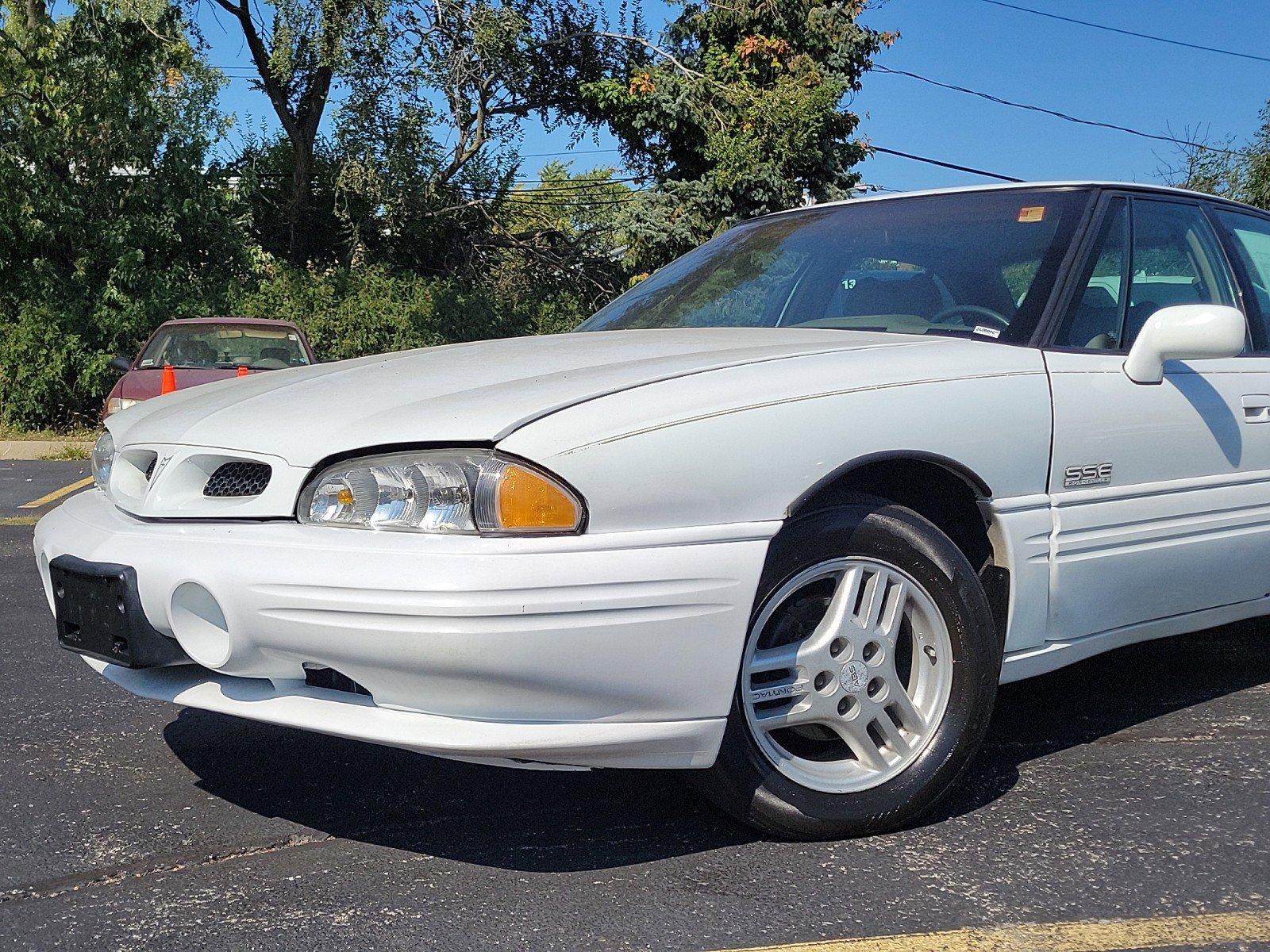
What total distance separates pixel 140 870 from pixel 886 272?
238cm

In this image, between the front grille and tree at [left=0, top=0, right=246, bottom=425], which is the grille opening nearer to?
the front grille

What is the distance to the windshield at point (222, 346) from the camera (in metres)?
11.6

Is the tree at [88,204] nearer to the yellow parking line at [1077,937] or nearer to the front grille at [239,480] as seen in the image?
the front grille at [239,480]

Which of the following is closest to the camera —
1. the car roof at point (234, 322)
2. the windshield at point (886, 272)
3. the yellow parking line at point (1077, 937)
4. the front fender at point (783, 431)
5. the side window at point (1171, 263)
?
the yellow parking line at point (1077, 937)

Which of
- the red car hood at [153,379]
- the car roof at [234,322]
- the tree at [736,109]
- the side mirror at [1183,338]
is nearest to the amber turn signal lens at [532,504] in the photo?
the side mirror at [1183,338]

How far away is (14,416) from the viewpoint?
15.4 m

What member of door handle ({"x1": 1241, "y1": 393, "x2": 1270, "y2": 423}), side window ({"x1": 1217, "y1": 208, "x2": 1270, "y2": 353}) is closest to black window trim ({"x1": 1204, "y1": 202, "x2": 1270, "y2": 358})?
side window ({"x1": 1217, "y1": 208, "x2": 1270, "y2": 353})

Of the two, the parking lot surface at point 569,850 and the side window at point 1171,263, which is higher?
the side window at point 1171,263

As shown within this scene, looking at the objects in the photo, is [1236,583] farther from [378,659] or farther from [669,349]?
[378,659]

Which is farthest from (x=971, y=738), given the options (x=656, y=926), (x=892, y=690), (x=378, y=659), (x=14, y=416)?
(x=14, y=416)

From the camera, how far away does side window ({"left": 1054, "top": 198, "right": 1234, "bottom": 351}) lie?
3.35 m

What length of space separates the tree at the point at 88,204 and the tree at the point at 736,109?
6.00 m

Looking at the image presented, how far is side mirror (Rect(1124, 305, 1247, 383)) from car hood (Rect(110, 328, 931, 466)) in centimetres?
62

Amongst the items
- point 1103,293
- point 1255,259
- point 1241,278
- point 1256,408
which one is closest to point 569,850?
point 1103,293
